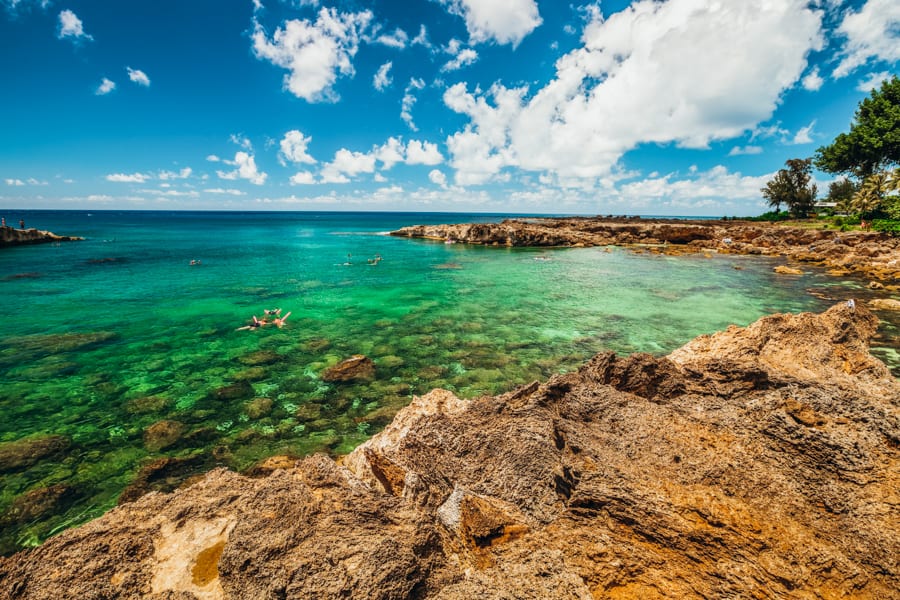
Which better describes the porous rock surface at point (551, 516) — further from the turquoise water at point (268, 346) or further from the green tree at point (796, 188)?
the green tree at point (796, 188)

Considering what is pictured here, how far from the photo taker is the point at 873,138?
184 feet

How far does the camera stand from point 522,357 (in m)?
16.1

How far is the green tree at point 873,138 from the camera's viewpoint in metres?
55.2

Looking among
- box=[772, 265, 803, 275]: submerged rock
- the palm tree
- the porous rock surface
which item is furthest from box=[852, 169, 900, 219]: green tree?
the porous rock surface

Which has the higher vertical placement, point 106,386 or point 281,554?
point 281,554

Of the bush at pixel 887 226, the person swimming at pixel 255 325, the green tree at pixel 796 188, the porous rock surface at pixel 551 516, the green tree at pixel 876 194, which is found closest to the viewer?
the porous rock surface at pixel 551 516

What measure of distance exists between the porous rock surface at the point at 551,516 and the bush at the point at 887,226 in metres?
61.8

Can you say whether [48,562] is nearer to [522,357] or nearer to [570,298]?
[522,357]

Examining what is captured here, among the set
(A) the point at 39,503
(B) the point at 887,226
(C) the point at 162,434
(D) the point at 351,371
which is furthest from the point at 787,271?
(A) the point at 39,503

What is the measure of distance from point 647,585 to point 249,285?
36178 mm

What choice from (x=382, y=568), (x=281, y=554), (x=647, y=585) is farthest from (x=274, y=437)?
(x=647, y=585)

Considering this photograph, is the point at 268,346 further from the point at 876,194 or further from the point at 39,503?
the point at 876,194

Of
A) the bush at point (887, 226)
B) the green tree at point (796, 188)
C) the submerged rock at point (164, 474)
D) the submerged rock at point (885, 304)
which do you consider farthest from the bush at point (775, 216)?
the submerged rock at point (164, 474)

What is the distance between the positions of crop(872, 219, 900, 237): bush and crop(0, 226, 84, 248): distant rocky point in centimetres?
12371
